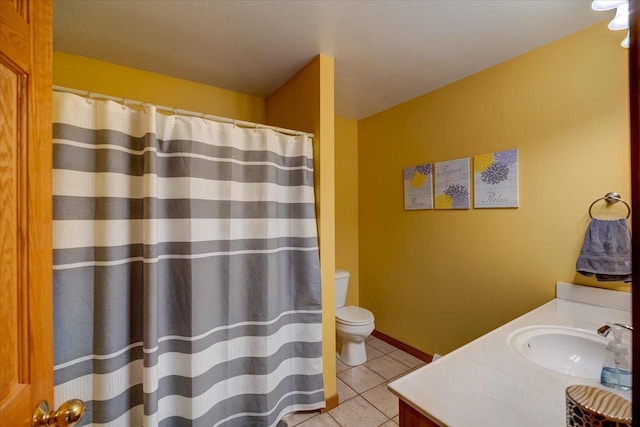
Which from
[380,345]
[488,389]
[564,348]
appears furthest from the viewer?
[380,345]

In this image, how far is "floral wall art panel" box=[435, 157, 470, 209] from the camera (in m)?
2.02

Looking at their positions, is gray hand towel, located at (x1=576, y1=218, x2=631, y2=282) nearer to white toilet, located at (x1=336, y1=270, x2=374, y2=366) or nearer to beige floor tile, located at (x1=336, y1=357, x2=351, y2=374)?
white toilet, located at (x1=336, y1=270, x2=374, y2=366)

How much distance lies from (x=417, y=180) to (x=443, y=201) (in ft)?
0.98

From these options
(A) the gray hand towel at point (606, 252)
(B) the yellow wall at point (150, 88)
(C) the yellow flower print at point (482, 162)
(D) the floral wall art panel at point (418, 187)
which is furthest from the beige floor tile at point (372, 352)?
(B) the yellow wall at point (150, 88)

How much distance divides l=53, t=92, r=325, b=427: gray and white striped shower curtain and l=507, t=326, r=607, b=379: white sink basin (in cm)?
108

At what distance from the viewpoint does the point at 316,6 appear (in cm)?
138

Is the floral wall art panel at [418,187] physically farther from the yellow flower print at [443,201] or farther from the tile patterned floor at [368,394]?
the tile patterned floor at [368,394]

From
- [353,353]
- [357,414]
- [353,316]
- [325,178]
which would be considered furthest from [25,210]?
[353,353]

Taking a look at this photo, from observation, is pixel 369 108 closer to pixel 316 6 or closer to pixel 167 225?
pixel 316 6

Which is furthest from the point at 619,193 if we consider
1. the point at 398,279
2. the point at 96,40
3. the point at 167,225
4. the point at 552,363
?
the point at 96,40

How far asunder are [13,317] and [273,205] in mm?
1141

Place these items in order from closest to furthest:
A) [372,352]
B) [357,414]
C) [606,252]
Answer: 1. [606,252]
2. [357,414]
3. [372,352]

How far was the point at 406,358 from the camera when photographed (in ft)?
7.73

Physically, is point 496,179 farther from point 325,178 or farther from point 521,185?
point 325,178
